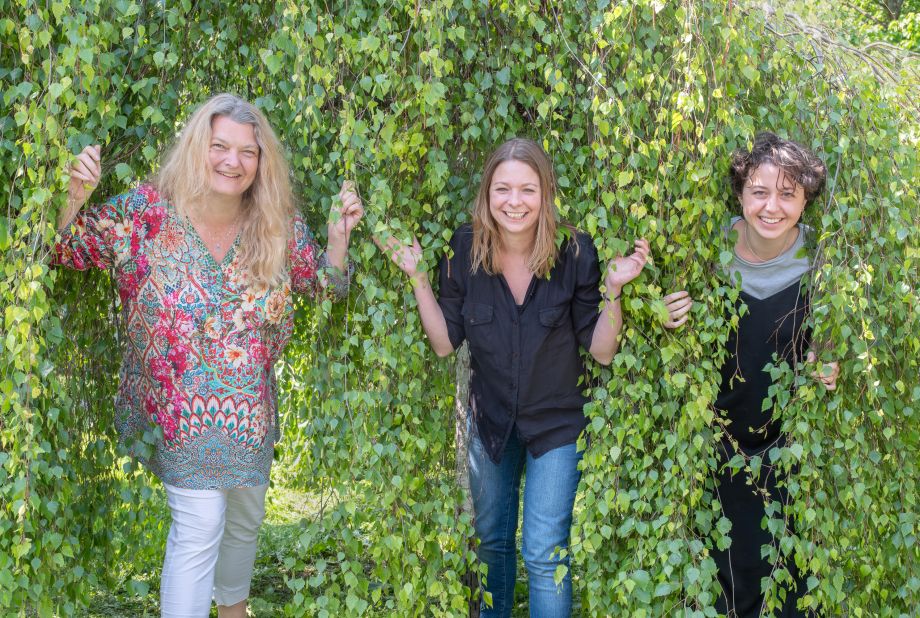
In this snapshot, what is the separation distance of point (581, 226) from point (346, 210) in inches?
24.9

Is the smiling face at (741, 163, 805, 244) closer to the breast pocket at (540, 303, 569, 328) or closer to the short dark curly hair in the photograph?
the short dark curly hair

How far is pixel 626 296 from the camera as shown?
7.82ft

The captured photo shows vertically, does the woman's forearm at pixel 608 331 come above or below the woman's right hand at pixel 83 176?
below

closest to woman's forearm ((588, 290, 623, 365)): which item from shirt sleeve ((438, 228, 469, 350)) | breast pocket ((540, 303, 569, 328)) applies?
breast pocket ((540, 303, 569, 328))

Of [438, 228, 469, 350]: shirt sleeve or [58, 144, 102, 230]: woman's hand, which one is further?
[438, 228, 469, 350]: shirt sleeve

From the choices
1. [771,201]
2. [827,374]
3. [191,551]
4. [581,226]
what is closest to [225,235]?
[191,551]

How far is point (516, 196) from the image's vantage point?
2.40 m

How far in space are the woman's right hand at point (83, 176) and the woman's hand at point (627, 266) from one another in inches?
50.3

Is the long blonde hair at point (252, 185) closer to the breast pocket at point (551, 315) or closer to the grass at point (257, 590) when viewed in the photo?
the breast pocket at point (551, 315)

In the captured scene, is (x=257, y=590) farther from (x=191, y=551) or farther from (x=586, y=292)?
(x=586, y=292)

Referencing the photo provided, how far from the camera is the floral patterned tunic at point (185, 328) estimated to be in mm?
2338

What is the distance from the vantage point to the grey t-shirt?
8.25ft

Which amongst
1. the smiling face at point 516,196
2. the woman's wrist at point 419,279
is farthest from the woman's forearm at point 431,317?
the smiling face at point 516,196

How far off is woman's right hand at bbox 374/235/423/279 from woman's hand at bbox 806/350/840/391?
1044mm
